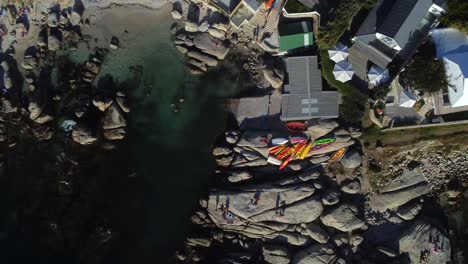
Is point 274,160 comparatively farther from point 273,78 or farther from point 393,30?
point 393,30

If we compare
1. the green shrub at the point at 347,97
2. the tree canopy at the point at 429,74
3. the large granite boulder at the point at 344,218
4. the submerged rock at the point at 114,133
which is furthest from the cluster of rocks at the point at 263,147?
the submerged rock at the point at 114,133

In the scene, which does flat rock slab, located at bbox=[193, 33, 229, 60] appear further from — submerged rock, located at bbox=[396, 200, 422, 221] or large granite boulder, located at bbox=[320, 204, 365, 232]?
submerged rock, located at bbox=[396, 200, 422, 221]

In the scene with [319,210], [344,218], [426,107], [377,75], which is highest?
[377,75]

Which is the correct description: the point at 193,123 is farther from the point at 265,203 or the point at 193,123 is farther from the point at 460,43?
the point at 460,43

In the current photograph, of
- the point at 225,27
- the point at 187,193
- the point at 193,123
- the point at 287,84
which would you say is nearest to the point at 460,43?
the point at 287,84

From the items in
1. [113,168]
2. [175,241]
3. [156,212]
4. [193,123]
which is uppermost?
[193,123]

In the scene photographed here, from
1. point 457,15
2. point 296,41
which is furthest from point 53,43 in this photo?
point 457,15

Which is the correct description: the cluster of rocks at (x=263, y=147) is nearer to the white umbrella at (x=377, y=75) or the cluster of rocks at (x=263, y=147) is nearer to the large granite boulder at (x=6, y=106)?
the white umbrella at (x=377, y=75)
